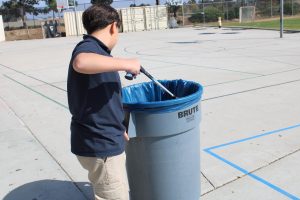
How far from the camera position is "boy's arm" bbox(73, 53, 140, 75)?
7.94 ft

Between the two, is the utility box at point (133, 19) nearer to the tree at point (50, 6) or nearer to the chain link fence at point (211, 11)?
the chain link fence at point (211, 11)

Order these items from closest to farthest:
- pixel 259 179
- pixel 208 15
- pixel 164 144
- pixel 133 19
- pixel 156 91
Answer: pixel 164 144 → pixel 156 91 → pixel 259 179 → pixel 133 19 → pixel 208 15

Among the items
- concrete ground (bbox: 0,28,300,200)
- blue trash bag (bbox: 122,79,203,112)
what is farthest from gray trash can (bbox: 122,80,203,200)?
concrete ground (bbox: 0,28,300,200)

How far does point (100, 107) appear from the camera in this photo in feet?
8.70

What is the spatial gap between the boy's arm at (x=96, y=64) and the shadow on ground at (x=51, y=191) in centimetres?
187

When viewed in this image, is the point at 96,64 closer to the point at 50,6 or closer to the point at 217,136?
the point at 217,136

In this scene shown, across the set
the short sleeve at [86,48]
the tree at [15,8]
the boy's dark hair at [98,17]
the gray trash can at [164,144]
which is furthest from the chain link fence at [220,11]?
the short sleeve at [86,48]

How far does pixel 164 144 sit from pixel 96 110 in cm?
63

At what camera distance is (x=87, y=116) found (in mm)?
2666

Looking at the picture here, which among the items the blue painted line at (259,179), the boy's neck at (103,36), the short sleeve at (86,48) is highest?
the boy's neck at (103,36)

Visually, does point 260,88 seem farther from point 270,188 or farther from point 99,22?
point 99,22

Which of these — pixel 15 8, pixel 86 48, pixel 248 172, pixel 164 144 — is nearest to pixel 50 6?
pixel 15 8

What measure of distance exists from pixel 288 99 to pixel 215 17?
35.9 metres

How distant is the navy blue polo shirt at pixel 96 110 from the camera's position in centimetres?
261
